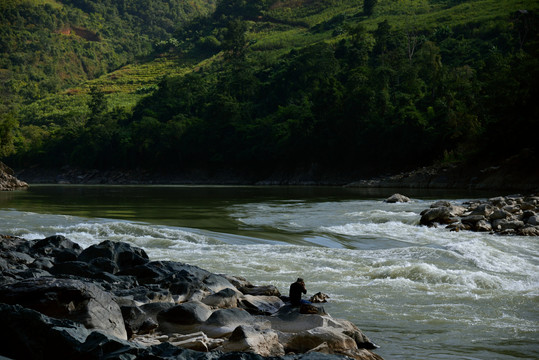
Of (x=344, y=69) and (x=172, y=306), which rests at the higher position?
(x=344, y=69)

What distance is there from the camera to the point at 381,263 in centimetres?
1435

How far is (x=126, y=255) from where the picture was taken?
1319 cm

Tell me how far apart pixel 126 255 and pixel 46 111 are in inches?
5792

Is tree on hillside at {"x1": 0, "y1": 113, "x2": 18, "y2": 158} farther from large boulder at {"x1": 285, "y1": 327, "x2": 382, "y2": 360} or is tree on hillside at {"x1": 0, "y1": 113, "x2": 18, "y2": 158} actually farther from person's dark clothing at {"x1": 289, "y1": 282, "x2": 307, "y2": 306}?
large boulder at {"x1": 285, "y1": 327, "x2": 382, "y2": 360}

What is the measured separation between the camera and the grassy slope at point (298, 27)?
108 m

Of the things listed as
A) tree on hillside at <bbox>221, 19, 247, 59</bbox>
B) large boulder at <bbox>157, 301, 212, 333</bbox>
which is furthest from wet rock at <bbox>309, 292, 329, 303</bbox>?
tree on hillside at <bbox>221, 19, 247, 59</bbox>

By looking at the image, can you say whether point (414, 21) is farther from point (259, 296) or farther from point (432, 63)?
point (259, 296)

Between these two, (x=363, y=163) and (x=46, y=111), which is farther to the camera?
Result: (x=46, y=111)

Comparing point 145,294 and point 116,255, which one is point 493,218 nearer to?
point 116,255

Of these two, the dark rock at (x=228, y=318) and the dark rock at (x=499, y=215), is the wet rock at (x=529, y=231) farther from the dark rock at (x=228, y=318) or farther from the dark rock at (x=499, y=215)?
the dark rock at (x=228, y=318)

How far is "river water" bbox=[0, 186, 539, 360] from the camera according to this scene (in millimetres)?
8758

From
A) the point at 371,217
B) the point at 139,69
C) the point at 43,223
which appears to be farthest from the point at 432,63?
the point at 139,69

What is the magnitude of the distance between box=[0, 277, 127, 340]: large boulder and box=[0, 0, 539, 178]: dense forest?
44.0m

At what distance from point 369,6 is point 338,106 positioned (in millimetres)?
69037
